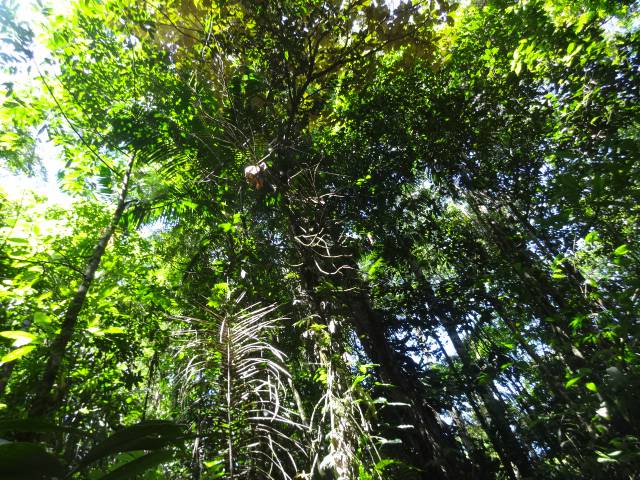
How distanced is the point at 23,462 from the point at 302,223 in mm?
3668

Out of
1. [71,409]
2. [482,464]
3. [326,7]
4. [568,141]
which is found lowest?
[482,464]

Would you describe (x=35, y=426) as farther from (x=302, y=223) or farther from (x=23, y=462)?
(x=302, y=223)

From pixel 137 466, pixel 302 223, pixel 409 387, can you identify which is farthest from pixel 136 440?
pixel 409 387

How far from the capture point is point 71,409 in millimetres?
3793

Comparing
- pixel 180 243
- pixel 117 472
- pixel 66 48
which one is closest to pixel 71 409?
pixel 180 243

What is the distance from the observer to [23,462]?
472 millimetres

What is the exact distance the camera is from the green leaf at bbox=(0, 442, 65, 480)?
A: 46cm

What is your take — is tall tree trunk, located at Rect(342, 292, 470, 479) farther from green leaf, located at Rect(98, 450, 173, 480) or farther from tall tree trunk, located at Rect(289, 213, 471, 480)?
green leaf, located at Rect(98, 450, 173, 480)

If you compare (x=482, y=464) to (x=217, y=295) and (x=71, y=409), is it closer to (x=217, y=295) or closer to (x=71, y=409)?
(x=217, y=295)

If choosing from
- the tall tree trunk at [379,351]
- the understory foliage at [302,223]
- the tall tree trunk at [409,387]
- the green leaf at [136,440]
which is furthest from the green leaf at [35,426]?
the tall tree trunk at [409,387]

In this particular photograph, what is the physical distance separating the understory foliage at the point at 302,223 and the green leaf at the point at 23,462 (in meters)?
0.55

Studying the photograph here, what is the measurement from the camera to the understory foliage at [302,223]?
107 inches

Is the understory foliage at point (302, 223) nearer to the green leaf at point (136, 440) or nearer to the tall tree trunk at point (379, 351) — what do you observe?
the tall tree trunk at point (379, 351)

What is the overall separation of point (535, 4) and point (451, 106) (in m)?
2.24
